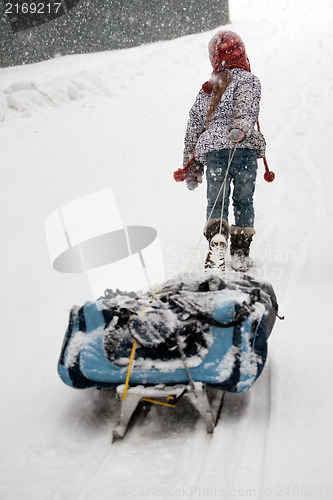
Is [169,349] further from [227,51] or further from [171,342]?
[227,51]

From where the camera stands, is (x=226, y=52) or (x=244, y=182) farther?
(x=244, y=182)

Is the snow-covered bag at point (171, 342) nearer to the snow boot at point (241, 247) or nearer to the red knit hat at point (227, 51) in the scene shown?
the snow boot at point (241, 247)

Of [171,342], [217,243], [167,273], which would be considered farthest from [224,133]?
[171,342]

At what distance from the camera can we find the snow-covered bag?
2207mm

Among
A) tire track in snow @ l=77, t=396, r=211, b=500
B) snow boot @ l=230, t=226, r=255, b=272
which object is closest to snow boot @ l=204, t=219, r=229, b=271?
snow boot @ l=230, t=226, r=255, b=272

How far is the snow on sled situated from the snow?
24 centimetres

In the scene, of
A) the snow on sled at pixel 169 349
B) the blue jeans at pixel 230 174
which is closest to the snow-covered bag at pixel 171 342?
the snow on sled at pixel 169 349

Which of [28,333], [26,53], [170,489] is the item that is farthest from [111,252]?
[26,53]

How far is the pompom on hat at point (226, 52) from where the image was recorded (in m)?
3.73

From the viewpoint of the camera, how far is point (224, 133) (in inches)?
147

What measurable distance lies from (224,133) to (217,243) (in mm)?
853

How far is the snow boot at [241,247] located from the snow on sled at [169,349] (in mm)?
1759

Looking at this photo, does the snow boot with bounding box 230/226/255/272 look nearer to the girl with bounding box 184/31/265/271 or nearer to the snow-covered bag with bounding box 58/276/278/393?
Answer: the girl with bounding box 184/31/265/271

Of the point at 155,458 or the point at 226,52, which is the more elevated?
the point at 226,52
